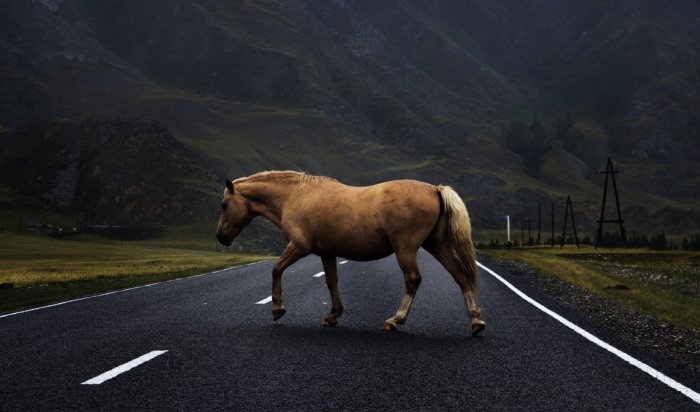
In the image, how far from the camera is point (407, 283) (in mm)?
8336

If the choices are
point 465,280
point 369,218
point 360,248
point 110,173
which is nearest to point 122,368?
point 360,248

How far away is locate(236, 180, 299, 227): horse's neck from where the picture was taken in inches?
384

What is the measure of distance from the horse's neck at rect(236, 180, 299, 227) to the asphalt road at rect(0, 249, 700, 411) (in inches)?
67.6

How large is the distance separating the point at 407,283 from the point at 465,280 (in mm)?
851

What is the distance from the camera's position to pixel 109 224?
96.4m

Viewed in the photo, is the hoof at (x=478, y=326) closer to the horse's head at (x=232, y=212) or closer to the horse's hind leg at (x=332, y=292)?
the horse's hind leg at (x=332, y=292)

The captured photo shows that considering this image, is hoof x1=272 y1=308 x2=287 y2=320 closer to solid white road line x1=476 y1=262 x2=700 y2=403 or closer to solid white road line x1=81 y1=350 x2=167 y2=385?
solid white road line x1=81 y1=350 x2=167 y2=385

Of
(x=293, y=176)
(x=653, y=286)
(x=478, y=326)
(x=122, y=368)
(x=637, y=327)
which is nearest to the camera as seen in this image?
(x=122, y=368)

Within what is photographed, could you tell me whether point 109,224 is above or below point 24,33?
below

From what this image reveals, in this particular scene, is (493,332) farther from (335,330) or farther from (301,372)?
(301,372)

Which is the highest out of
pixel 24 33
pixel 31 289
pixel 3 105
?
pixel 24 33

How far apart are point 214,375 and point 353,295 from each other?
283 inches

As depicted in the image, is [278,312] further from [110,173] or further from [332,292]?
[110,173]

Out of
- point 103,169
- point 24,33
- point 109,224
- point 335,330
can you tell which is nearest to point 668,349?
point 335,330
